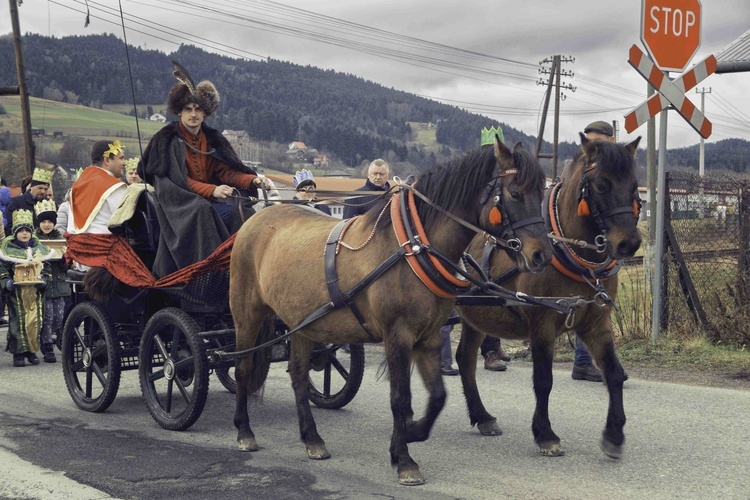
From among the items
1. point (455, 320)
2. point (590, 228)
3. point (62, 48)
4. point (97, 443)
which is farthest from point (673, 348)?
point (62, 48)

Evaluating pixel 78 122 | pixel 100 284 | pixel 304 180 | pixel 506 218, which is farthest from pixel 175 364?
pixel 78 122

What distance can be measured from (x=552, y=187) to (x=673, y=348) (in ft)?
13.6

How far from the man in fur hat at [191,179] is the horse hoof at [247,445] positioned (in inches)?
61.6

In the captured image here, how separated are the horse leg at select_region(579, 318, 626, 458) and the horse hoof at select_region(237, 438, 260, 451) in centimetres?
236

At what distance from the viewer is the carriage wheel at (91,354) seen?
7.24 m

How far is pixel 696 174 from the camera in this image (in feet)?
32.5

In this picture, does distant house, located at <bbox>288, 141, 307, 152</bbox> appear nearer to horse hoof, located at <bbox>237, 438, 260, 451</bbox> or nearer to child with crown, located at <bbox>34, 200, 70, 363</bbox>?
child with crown, located at <bbox>34, 200, 70, 363</bbox>

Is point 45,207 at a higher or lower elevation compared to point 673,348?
higher

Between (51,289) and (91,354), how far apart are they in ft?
11.3

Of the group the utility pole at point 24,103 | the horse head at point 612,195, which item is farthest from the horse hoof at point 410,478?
the utility pole at point 24,103

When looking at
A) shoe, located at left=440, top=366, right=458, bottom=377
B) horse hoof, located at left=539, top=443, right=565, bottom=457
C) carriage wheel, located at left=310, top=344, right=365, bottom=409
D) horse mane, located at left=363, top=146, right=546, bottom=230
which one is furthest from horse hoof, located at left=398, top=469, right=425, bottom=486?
shoe, located at left=440, top=366, right=458, bottom=377

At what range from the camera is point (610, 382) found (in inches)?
227

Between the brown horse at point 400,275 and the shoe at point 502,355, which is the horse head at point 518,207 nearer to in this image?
the brown horse at point 400,275

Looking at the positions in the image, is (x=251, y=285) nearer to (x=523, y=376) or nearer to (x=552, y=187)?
(x=552, y=187)
